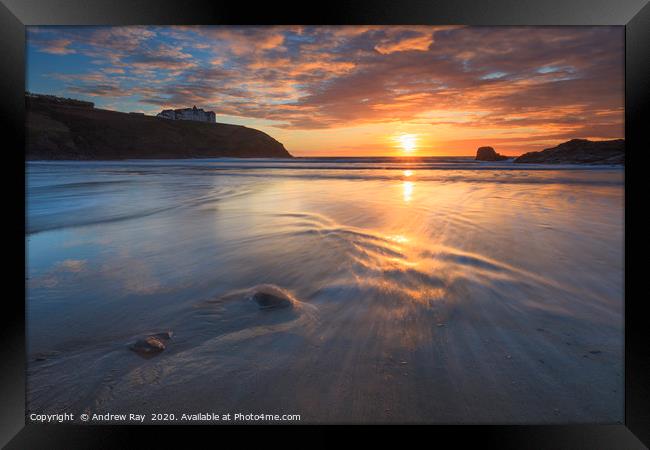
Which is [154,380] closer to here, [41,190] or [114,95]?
[41,190]

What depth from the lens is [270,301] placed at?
7.55ft

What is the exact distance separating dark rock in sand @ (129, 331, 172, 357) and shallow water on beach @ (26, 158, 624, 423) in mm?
36

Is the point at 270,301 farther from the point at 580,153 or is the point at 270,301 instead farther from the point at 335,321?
the point at 580,153

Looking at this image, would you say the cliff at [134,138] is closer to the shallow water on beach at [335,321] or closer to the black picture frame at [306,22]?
the shallow water on beach at [335,321]

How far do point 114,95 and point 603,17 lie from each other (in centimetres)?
919

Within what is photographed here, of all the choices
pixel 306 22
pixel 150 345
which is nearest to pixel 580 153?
pixel 306 22

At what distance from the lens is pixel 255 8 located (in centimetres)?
195

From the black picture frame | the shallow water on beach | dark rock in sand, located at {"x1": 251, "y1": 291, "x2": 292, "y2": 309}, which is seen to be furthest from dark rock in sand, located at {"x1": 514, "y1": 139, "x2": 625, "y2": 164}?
dark rock in sand, located at {"x1": 251, "y1": 291, "x2": 292, "y2": 309}

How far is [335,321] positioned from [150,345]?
0.98m

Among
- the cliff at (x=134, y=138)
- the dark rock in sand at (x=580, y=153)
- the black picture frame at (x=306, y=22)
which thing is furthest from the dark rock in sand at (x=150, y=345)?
the cliff at (x=134, y=138)

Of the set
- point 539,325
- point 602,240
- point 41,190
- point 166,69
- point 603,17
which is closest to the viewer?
point 603,17

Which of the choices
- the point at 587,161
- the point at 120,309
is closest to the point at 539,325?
the point at 120,309

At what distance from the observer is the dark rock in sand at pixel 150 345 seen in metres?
1.82

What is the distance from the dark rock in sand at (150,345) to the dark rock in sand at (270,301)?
57cm
